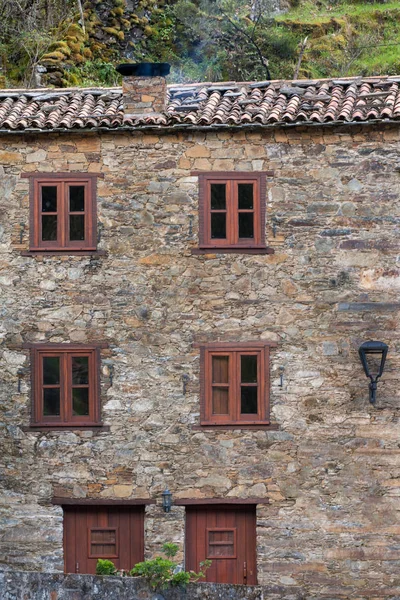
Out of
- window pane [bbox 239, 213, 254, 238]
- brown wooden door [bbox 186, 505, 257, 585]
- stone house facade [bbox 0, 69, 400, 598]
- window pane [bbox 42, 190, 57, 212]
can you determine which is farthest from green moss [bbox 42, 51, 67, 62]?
brown wooden door [bbox 186, 505, 257, 585]

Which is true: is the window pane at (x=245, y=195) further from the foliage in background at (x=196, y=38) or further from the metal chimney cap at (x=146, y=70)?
the foliage in background at (x=196, y=38)

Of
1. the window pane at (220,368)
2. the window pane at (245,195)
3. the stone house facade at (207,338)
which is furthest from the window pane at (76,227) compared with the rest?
the window pane at (220,368)

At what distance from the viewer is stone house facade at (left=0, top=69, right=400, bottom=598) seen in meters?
15.6

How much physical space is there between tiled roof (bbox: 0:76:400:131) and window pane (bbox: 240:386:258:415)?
156 inches

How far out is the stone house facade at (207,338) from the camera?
15.6 metres

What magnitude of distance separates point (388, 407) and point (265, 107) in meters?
4.89

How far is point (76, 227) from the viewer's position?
1592cm

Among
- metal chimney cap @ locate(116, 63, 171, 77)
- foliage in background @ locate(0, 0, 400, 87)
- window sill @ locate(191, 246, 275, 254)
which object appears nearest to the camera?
window sill @ locate(191, 246, 275, 254)

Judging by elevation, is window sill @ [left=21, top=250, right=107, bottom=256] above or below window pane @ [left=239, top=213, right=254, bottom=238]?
below

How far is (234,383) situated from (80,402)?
2.35 meters

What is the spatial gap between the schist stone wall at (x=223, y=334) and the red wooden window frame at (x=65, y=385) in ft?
0.45

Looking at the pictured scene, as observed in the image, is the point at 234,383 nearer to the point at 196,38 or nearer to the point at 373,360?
the point at 373,360

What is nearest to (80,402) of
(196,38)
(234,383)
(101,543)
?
(101,543)

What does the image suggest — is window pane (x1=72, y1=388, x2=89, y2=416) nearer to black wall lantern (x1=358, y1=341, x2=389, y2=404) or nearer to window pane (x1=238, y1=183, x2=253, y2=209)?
window pane (x1=238, y1=183, x2=253, y2=209)
